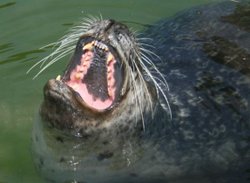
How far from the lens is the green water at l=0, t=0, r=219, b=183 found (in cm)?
752

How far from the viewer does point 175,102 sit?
21.0 feet

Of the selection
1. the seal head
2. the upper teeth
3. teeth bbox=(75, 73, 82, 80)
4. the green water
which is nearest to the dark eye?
the seal head

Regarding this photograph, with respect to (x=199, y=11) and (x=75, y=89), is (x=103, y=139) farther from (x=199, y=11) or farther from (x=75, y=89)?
(x=199, y=11)

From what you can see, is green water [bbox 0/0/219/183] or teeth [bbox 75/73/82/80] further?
green water [bbox 0/0/219/183]

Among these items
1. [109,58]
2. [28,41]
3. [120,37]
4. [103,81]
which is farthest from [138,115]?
[28,41]

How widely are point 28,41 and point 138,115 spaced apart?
3618 millimetres

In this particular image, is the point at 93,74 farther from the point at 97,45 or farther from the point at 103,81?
the point at 97,45

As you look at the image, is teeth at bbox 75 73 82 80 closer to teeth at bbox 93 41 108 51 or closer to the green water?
teeth at bbox 93 41 108 51

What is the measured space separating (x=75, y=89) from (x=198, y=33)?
78.1 inches

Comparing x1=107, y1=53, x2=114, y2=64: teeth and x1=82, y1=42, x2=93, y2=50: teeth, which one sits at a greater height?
x1=82, y1=42, x2=93, y2=50: teeth

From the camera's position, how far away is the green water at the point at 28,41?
296 inches

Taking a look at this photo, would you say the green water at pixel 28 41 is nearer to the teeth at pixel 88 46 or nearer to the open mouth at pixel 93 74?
the open mouth at pixel 93 74

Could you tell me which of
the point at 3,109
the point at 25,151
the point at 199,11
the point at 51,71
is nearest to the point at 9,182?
the point at 25,151

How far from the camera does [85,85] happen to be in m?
5.91
